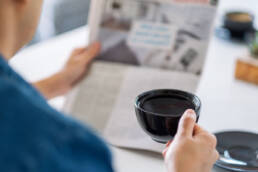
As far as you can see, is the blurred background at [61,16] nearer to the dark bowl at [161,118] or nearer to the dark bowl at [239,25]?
the dark bowl at [239,25]

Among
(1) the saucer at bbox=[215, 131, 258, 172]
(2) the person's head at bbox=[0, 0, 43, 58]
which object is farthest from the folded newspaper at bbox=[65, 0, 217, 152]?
(2) the person's head at bbox=[0, 0, 43, 58]

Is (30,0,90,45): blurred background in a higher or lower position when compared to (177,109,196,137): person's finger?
lower

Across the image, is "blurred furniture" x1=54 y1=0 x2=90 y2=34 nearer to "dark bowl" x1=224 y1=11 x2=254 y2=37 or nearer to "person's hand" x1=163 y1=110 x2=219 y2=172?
"dark bowl" x1=224 y1=11 x2=254 y2=37

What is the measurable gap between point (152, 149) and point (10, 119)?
51 centimetres

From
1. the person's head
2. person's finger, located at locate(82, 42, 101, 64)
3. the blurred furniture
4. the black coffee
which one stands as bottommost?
the blurred furniture

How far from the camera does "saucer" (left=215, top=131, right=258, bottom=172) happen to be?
29.9 inches

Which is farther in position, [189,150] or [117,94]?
[117,94]

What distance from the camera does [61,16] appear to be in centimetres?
234

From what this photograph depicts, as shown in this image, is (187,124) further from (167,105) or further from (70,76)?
(70,76)

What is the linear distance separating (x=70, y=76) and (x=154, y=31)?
0.80 feet

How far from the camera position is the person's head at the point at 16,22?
0.45m

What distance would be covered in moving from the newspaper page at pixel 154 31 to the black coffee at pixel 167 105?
351 millimetres

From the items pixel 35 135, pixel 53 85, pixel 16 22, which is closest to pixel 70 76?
pixel 53 85

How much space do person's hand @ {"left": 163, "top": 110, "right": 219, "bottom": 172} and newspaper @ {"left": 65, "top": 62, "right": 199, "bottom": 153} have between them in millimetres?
240
